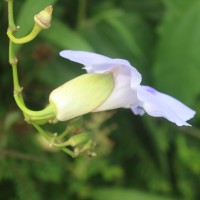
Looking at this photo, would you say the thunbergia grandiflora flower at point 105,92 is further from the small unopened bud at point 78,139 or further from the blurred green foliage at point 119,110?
the blurred green foliage at point 119,110

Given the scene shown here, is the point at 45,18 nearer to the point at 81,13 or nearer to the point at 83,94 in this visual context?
the point at 83,94

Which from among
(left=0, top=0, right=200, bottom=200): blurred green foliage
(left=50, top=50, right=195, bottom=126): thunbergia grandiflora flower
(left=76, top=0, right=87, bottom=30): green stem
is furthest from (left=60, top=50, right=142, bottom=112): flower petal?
(left=76, top=0, right=87, bottom=30): green stem

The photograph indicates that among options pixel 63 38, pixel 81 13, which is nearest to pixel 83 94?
pixel 63 38

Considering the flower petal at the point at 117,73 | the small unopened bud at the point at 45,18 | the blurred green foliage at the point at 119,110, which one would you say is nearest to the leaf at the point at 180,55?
the blurred green foliage at the point at 119,110

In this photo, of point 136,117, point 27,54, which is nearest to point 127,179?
point 136,117

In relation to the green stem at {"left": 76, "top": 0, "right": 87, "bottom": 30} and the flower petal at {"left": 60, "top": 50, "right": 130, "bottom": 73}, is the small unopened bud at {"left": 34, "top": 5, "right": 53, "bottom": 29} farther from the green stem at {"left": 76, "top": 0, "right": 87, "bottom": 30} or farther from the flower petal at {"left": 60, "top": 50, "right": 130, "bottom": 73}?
the green stem at {"left": 76, "top": 0, "right": 87, "bottom": 30}
